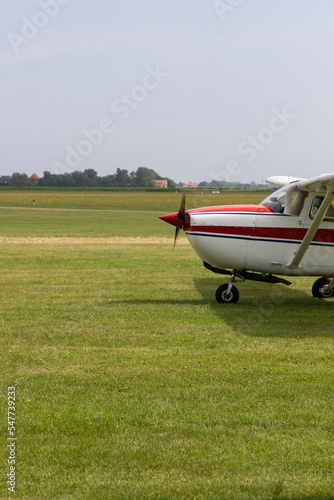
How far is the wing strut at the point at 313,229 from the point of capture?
9.77 meters

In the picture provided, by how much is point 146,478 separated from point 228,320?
5.37m

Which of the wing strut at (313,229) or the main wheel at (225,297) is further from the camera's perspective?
the main wheel at (225,297)

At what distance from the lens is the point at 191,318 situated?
9719mm

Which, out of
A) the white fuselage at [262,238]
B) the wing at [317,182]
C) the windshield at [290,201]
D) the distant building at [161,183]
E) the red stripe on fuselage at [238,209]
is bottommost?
the white fuselage at [262,238]

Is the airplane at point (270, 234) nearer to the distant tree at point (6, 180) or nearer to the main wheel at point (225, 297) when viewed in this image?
the main wheel at point (225, 297)

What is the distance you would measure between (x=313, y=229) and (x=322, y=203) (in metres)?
0.49

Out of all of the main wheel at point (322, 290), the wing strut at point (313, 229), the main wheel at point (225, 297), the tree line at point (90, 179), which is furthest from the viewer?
the tree line at point (90, 179)

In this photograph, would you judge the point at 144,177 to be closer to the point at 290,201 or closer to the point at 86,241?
the point at 86,241

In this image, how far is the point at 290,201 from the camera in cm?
1069

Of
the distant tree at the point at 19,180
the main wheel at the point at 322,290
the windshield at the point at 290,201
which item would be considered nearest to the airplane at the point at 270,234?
the windshield at the point at 290,201

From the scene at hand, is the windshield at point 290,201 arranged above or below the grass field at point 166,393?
above

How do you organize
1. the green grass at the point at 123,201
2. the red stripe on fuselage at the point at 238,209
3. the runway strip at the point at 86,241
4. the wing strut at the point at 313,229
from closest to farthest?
the wing strut at the point at 313,229 → the red stripe on fuselage at the point at 238,209 → the runway strip at the point at 86,241 → the green grass at the point at 123,201

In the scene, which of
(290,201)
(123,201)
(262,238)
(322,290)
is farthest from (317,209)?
(123,201)

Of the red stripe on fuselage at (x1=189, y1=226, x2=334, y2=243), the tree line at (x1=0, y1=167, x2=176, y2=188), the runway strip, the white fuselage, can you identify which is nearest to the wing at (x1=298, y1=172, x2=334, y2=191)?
the white fuselage
